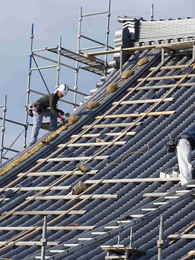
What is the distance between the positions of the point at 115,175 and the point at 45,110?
5.28 meters

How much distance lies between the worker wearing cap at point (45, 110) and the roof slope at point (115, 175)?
2.50ft

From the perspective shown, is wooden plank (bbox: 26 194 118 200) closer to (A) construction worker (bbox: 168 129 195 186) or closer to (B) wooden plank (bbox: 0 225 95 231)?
(B) wooden plank (bbox: 0 225 95 231)

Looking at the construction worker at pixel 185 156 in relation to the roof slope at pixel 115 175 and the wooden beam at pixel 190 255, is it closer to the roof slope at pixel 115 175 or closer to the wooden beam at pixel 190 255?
the roof slope at pixel 115 175

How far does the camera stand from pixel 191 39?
32.3 metres

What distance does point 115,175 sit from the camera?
91.2ft

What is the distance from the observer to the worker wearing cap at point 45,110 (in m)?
32.1

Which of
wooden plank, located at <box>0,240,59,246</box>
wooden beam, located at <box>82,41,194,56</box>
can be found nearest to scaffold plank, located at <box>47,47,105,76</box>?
wooden beam, located at <box>82,41,194,56</box>

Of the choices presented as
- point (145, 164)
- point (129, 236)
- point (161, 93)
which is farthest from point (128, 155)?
point (129, 236)

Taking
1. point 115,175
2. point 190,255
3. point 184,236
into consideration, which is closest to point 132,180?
point 115,175

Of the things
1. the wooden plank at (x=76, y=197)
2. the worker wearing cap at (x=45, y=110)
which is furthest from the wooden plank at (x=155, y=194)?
the worker wearing cap at (x=45, y=110)

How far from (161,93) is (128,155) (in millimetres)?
2937

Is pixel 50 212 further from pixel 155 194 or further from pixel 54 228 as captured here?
pixel 155 194

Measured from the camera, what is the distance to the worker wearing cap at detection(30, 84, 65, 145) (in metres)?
32.1

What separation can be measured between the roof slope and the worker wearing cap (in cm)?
76
